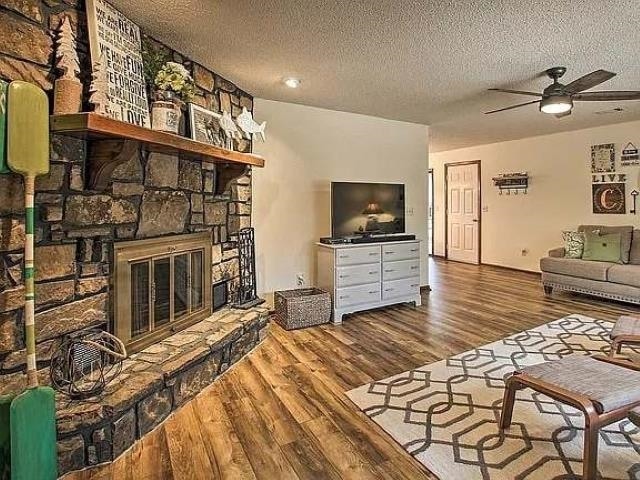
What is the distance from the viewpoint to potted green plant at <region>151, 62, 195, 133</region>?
2.51m

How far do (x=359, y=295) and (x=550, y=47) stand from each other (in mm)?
2818

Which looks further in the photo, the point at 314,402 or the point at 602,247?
the point at 602,247

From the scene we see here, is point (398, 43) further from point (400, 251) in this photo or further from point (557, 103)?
point (400, 251)

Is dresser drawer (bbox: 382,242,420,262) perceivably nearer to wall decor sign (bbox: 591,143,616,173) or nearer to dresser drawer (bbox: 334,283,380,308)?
dresser drawer (bbox: 334,283,380,308)

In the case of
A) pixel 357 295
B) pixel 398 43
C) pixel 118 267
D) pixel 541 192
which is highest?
pixel 398 43

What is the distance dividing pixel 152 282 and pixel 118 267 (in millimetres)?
338

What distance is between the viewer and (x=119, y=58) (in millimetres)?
2340

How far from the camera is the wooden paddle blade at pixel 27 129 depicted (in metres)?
1.72

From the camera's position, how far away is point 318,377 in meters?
2.94

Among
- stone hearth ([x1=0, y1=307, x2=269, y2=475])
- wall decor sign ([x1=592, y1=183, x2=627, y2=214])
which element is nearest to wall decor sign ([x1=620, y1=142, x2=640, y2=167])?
wall decor sign ([x1=592, y1=183, x2=627, y2=214])

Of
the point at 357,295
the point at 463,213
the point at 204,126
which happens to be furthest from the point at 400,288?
the point at 463,213

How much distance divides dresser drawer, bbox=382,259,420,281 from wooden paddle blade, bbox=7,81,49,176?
3511 millimetres

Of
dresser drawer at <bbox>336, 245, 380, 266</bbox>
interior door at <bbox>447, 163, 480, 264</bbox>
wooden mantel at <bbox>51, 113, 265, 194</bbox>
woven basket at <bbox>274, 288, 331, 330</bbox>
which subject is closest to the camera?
wooden mantel at <bbox>51, 113, 265, 194</bbox>

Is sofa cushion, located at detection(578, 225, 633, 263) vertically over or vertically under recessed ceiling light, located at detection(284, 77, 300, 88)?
under
